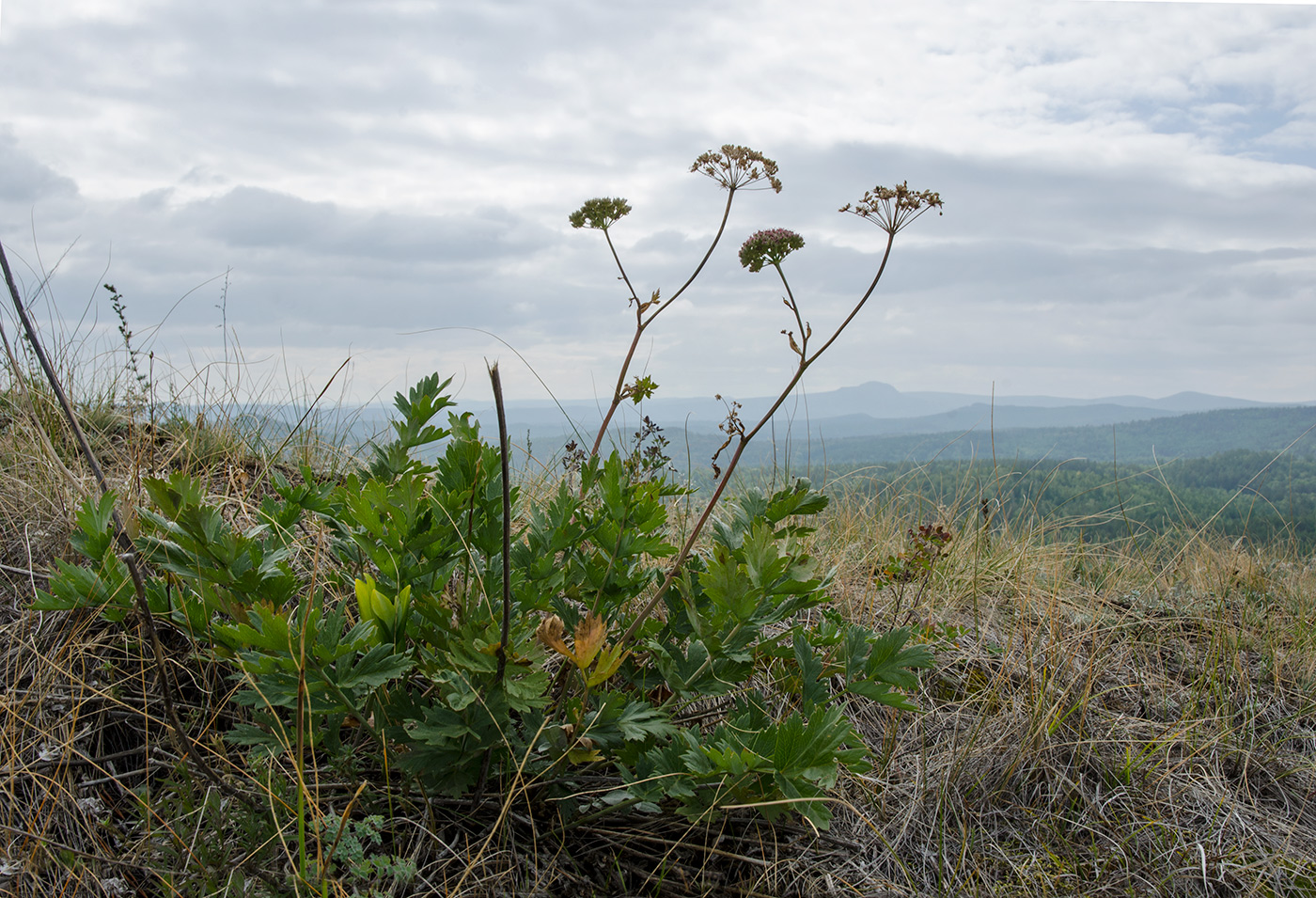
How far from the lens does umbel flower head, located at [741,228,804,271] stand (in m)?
2.28

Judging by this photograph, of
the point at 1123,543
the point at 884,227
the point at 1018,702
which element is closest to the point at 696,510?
the point at 1018,702

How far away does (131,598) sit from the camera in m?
1.85

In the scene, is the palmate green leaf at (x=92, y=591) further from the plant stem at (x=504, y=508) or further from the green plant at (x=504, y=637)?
the plant stem at (x=504, y=508)

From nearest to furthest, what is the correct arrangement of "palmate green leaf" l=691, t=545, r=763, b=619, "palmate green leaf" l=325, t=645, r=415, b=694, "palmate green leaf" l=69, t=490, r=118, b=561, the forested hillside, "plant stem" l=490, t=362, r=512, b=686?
"plant stem" l=490, t=362, r=512, b=686
"palmate green leaf" l=325, t=645, r=415, b=694
"palmate green leaf" l=691, t=545, r=763, b=619
"palmate green leaf" l=69, t=490, r=118, b=561
the forested hillside

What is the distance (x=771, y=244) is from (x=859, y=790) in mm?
1649

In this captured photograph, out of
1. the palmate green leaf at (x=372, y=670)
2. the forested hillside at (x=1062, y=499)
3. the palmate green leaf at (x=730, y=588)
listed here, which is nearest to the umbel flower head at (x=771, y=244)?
the palmate green leaf at (x=730, y=588)

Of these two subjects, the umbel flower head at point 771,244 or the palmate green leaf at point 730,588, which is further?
the umbel flower head at point 771,244

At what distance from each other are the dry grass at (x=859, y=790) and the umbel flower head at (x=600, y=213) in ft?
5.85

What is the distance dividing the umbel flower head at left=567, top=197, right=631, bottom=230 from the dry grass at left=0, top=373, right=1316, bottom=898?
Result: 70.2 inches

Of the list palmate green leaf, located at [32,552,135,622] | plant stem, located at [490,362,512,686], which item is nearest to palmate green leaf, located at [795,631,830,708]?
plant stem, located at [490,362,512,686]

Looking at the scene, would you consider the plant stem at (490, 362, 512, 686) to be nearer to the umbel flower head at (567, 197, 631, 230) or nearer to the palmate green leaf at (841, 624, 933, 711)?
the palmate green leaf at (841, 624, 933, 711)

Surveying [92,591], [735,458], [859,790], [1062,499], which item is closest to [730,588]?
[735,458]

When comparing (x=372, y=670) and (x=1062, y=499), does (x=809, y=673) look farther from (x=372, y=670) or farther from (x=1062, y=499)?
(x=1062, y=499)

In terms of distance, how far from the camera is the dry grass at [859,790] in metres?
1.75
